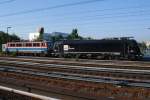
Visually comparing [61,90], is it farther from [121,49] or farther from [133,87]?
[121,49]

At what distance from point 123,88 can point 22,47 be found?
4776 cm

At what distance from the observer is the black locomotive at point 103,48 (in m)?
40.6

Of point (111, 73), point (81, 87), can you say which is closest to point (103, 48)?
point (111, 73)

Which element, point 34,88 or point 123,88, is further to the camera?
point 123,88

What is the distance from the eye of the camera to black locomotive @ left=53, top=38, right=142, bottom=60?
133 ft

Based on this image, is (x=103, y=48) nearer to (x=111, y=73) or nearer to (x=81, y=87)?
(x=111, y=73)

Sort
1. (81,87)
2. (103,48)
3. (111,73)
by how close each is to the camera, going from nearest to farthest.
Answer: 1. (81,87)
2. (111,73)
3. (103,48)

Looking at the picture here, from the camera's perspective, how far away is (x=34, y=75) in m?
18.3

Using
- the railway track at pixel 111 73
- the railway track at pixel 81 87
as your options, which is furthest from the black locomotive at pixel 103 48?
the railway track at pixel 81 87

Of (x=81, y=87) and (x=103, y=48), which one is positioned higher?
(x=103, y=48)

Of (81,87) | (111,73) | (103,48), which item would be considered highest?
(103,48)

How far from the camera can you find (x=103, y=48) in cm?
4269

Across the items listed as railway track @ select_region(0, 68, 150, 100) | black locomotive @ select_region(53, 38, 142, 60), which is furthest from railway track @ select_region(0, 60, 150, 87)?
black locomotive @ select_region(53, 38, 142, 60)

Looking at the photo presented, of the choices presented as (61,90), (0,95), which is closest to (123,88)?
(61,90)
